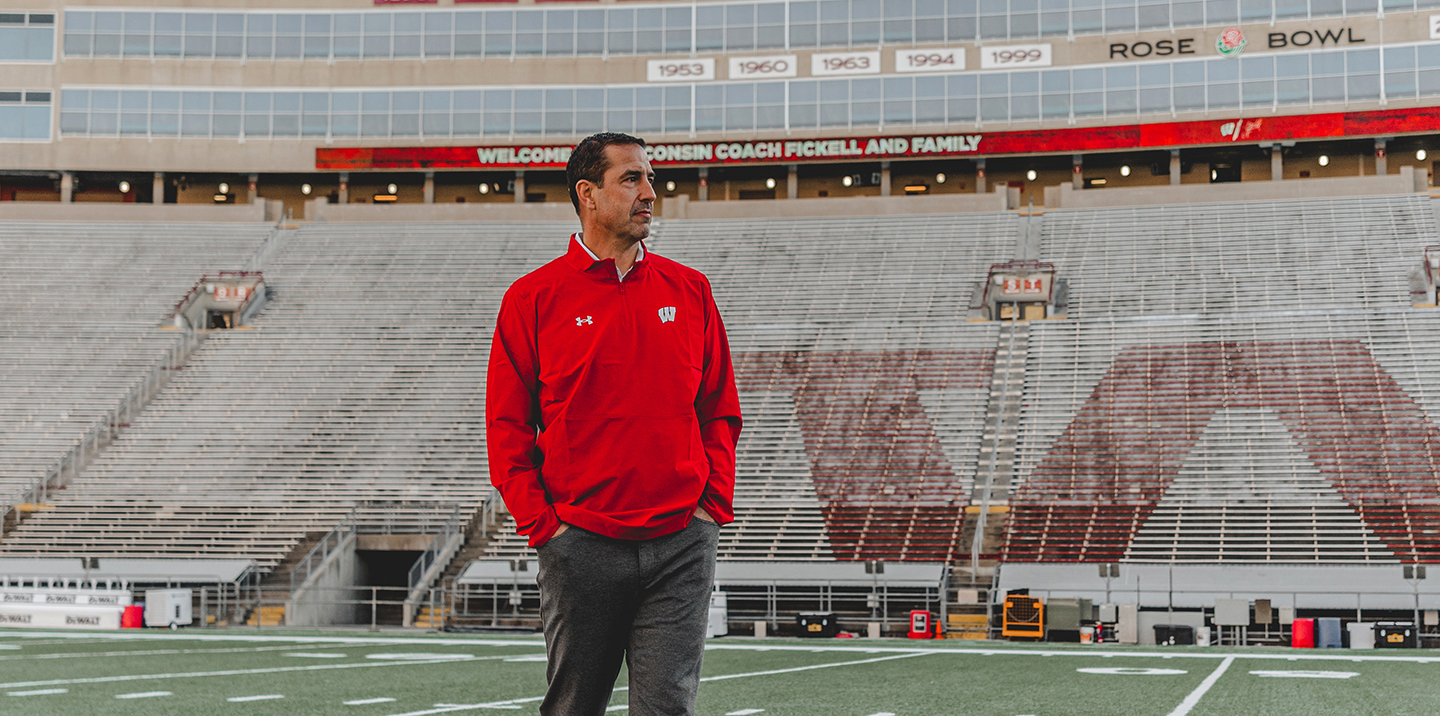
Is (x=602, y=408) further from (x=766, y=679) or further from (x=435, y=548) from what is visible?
(x=435, y=548)

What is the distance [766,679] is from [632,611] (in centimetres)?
969

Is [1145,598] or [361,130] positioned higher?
[361,130]

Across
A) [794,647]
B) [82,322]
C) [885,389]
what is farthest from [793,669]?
[82,322]

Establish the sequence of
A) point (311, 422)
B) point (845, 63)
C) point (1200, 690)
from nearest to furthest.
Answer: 1. point (1200, 690)
2. point (311, 422)
3. point (845, 63)

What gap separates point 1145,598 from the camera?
932 inches

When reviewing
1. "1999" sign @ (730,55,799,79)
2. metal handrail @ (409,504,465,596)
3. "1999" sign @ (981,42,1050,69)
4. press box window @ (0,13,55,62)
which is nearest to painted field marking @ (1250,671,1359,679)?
metal handrail @ (409,504,465,596)

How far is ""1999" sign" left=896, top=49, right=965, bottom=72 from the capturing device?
47625 mm

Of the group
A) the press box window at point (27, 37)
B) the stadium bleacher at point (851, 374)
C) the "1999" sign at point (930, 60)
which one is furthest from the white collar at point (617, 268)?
the press box window at point (27, 37)

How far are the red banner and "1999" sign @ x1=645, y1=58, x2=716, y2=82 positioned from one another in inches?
94.8

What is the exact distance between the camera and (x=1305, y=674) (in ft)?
45.6

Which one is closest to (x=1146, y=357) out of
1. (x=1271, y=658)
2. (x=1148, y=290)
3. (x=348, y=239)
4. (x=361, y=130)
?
(x=1148, y=290)

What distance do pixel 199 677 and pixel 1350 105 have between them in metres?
42.4

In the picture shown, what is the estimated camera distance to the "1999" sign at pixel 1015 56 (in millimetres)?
47156

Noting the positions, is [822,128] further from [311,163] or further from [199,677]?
[199,677]
